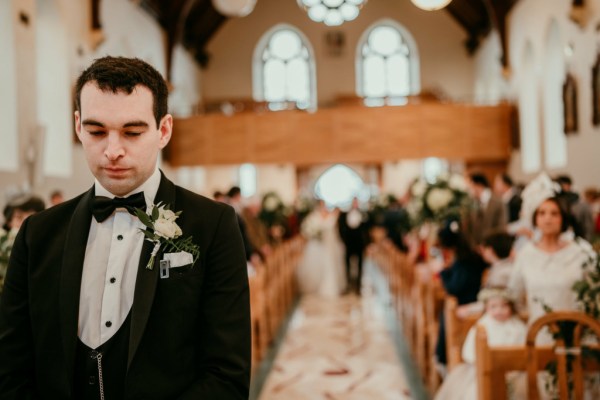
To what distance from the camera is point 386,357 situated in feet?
24.7

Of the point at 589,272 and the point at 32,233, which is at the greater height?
the point at 32,233

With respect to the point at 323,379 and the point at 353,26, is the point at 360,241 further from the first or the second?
the point at 353,26

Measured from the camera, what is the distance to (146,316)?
1.60 meters

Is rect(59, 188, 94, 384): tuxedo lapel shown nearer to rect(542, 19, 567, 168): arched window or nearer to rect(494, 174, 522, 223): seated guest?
rect(494, 174, 522, 223): seated guest

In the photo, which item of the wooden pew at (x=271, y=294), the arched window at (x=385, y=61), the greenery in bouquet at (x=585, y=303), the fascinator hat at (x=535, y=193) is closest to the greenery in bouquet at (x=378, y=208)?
the wooden pew at (x=271, y=294)

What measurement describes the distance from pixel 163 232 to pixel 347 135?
14.9m

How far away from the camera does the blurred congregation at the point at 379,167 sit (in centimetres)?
437

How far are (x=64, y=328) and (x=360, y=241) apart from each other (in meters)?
11.2

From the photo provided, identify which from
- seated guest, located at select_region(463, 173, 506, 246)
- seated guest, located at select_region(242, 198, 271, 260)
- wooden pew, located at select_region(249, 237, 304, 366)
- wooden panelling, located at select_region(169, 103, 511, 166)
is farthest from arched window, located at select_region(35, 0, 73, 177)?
seated guest, located at select_region(463, 173, 506, 246)

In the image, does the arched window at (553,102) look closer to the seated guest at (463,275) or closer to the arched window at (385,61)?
the arched window at (385,61)

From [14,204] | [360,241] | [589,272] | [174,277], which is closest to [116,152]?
[174,277]

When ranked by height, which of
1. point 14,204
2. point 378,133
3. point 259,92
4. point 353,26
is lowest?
point 14,204

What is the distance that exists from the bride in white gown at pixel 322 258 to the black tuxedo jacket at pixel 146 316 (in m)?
10.8

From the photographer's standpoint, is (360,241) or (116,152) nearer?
(116,152)
